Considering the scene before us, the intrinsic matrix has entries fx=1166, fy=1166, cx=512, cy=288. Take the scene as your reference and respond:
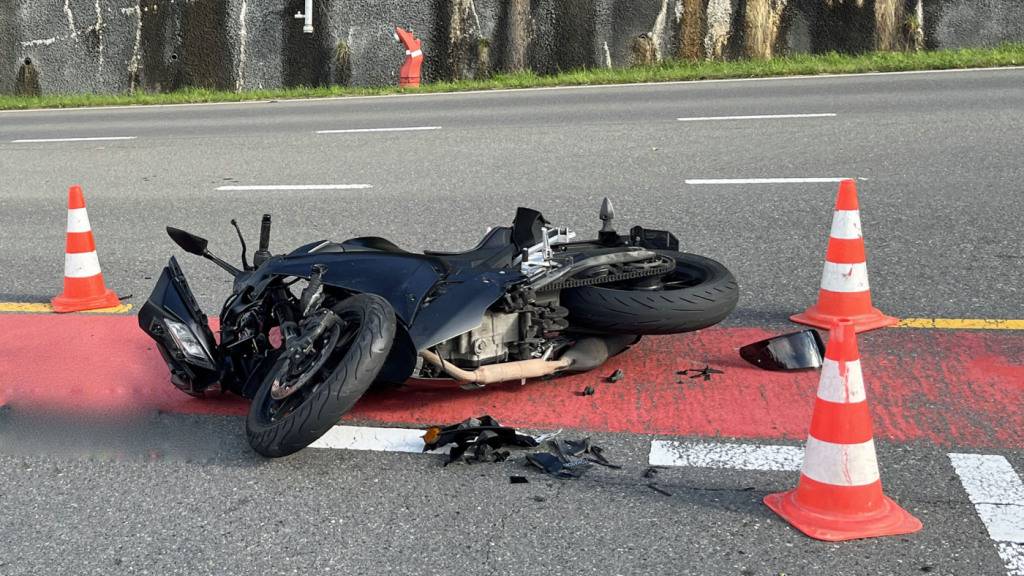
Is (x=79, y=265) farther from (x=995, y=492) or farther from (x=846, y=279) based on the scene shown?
(x=995, y=492)

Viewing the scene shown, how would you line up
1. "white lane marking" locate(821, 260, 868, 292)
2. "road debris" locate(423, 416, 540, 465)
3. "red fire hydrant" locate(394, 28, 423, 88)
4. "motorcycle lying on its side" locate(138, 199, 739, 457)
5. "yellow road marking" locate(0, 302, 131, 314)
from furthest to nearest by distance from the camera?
"red fire hydrant" locate(394, 28, 423, 88)
"yellow road marking" locate(0, 302, 131, 314)
"white lane marking" locate(821, 260, 868, 292)
"motorcycle lying on its side" locate(138, 199, 739, 457)
"road debris" locate(423, 416, 540, 465)

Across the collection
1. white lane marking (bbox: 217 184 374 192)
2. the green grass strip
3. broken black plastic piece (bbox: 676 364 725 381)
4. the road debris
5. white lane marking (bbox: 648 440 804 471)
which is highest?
the green grass strip

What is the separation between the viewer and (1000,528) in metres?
3.59

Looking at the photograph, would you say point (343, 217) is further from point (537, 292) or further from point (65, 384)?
point (537, 292)

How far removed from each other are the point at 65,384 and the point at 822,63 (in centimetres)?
1344

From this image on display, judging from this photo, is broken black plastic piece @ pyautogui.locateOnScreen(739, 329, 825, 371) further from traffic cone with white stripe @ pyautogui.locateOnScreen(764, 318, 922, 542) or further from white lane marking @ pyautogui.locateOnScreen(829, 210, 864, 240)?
traffic cone with white stripe @ pyautogui.locateOnScreen(764, 318, 922, 542)

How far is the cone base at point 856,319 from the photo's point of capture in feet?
18.6

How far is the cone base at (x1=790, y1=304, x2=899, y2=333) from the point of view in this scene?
18.6 feet

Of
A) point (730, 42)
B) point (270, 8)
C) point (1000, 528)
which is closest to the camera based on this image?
point (1000, 528)

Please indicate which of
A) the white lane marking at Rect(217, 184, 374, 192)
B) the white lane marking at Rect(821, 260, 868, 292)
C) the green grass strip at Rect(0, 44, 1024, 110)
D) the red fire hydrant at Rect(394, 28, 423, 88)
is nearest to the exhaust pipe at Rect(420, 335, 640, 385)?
the white lane marking at Rect(821, 260, 868, 292)

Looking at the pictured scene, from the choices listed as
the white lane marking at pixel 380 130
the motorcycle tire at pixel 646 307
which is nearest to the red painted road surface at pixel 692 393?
the motorcycle tire at pixel 646 307

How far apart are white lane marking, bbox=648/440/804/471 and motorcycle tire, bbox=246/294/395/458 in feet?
3.55

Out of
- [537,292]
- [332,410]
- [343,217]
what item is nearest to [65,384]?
[332,410]

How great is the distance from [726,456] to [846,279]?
5.85 feet
